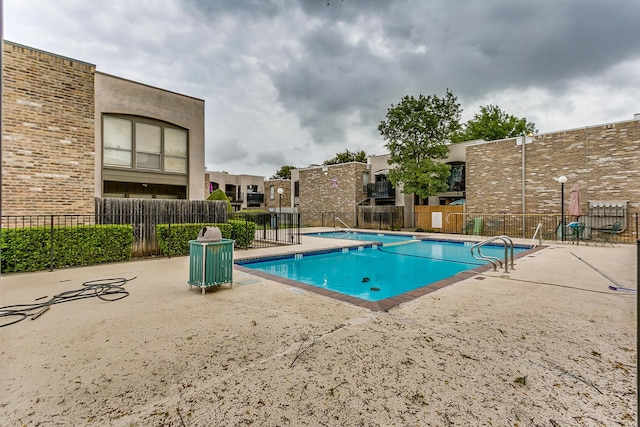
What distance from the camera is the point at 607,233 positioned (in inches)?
513

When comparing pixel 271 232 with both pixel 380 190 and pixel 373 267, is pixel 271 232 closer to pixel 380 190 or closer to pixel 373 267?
pixel 373 267

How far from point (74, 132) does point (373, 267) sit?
29.8 feet

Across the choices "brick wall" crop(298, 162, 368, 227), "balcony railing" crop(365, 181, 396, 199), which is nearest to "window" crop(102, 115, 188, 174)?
"brick wall" crop(298, 162, 368, 227)

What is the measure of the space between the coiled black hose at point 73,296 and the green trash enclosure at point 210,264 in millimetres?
1111

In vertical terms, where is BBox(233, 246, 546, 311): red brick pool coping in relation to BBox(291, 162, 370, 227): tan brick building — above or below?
below

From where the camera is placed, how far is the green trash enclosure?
16.4 feet

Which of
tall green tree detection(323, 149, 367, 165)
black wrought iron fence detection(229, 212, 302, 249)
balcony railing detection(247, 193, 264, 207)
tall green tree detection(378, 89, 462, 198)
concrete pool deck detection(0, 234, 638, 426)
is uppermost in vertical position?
tall green tree detection(323, 149, 367, 165)

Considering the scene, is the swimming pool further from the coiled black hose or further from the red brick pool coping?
the coiled black hose

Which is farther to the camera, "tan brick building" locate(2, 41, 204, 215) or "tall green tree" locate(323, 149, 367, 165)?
"tall green tree" locate(323, 149, 367, 165)

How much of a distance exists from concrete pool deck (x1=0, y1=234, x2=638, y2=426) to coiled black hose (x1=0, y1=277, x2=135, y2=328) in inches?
8.4

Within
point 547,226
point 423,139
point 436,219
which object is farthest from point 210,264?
point 423,139

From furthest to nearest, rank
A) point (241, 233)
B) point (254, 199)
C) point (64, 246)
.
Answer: point (254, 199), point (241, 233), point (64, 246)

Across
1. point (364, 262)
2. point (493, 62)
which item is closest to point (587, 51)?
point (493, 62)

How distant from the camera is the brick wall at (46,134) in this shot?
745cm
